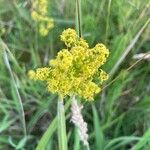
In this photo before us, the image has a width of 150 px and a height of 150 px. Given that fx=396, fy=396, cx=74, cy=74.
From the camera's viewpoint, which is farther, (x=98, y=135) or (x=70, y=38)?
(x=98, y=135)

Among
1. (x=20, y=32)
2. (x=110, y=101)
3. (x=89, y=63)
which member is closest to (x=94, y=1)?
(x=20, y=32)

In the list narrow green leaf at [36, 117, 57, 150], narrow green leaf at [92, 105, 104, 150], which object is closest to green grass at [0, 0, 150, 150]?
narrow green leaf at [92, 105, 104, 150]

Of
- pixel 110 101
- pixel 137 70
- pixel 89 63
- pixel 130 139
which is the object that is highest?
pixel 137 70

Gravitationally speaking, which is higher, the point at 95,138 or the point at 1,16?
the point at 1,16

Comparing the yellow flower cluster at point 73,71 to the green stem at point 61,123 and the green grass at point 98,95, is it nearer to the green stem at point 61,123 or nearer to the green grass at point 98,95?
the green stem at point 61,123

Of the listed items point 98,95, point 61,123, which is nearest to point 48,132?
point 61,123

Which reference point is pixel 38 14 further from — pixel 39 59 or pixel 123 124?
pixel 123 124

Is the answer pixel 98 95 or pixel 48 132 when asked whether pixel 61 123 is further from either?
pixel 98 95
